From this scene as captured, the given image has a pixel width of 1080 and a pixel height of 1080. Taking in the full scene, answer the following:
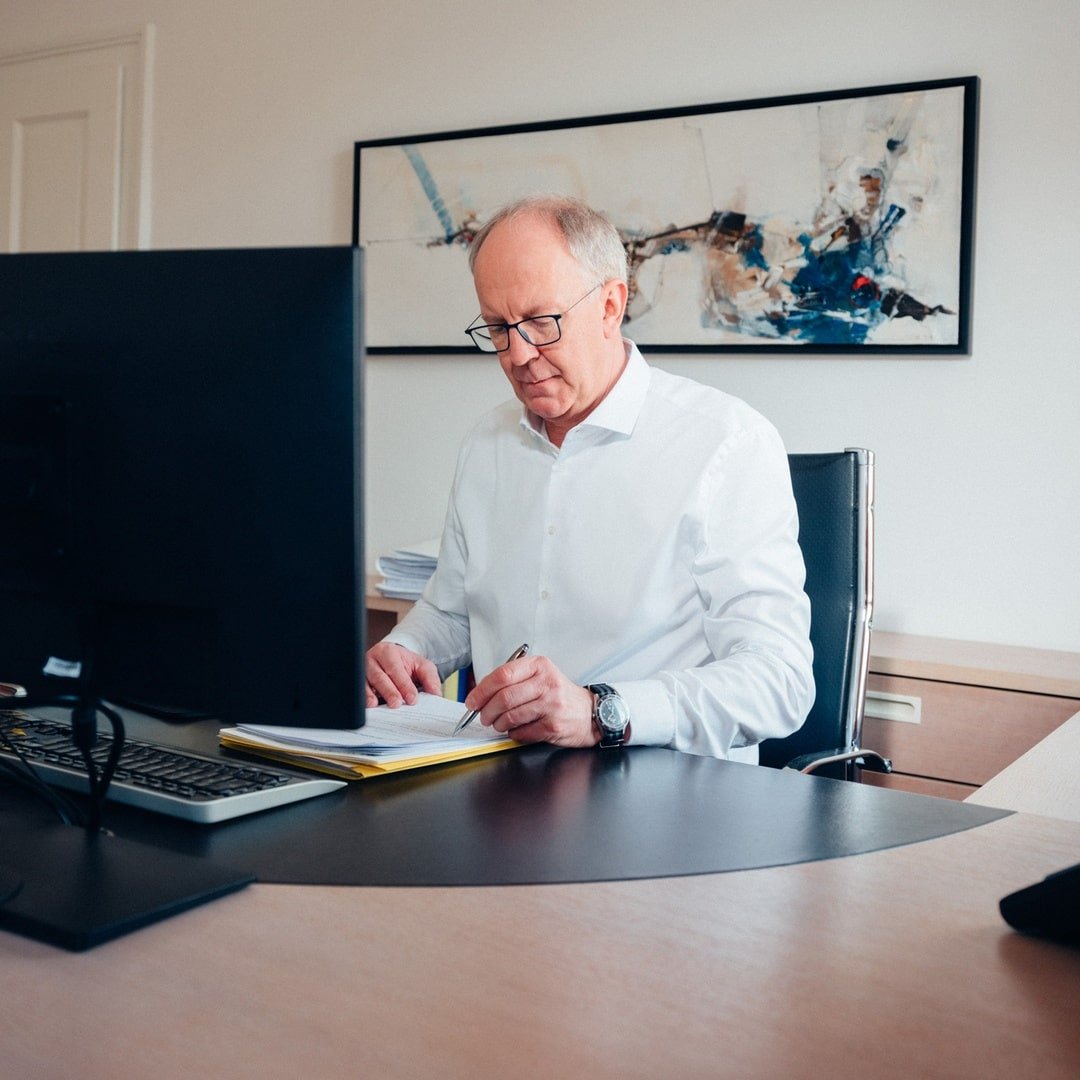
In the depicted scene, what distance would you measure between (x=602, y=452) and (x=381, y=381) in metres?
1.51

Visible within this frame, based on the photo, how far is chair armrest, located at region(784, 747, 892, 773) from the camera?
1591mm

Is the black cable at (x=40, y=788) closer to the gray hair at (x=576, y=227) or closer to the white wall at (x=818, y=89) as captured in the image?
the gray hair at (x=576, y=227)

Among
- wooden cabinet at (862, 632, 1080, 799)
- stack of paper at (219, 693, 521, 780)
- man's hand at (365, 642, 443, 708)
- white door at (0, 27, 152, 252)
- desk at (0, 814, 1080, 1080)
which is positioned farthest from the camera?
white door at (0, 27, 152, 252)

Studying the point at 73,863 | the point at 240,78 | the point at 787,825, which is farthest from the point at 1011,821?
the point at 240,78

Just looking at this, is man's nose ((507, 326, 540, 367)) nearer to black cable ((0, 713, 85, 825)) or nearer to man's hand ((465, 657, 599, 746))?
man's hand ((465, 657, 599, 746))

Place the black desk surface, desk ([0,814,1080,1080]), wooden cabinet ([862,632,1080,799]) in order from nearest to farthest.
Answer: desk ([0,814,1080,1080])
the black desk surface
wooden cabinet ([862,632,1080,799])

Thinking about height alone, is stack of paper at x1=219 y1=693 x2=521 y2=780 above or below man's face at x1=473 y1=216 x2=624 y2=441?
below

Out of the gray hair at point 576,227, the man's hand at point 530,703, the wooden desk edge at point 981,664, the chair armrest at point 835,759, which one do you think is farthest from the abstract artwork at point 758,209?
the man's hand at point 530,703

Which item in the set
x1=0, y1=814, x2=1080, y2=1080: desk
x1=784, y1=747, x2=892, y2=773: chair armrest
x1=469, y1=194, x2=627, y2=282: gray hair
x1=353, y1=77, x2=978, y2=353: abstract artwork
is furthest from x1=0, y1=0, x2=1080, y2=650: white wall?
x1=0, y1=814, x2=1080, y2=1080: desk

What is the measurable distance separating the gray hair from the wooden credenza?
943 mm

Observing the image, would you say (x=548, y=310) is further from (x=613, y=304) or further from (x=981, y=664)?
(x=981, y=664)

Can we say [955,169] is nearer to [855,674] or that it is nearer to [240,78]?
[855,674]

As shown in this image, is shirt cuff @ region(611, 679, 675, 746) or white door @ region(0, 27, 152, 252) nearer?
shirt cuff @ region(611, 679, 675, 746)

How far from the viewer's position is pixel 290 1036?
0.65 m
